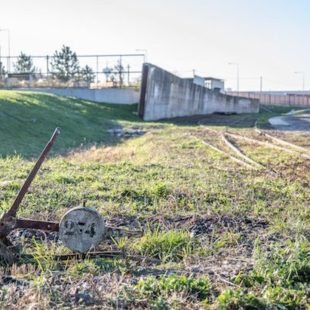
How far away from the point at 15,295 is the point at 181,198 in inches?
170

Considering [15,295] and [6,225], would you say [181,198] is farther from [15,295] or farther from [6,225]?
[15,295]

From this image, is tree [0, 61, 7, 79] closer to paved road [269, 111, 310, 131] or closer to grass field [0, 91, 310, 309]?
paved road [269, 111, 310, 131]

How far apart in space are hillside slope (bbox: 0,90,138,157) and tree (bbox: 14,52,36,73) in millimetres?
11120

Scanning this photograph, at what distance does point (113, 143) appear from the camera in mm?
22000

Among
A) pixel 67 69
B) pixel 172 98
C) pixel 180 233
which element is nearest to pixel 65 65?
pixel 67 69

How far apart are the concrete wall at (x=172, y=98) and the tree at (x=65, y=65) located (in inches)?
380

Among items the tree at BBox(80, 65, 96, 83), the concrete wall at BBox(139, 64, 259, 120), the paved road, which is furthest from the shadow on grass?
Answer: the tree at BBox(80, 65, 96, 83)

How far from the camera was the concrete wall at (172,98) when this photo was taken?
3422cm

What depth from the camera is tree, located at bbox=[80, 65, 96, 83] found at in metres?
43.9

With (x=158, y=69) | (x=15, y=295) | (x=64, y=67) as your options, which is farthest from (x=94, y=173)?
(x=64, y=67)

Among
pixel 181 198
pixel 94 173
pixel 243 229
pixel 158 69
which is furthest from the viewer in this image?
pixel 158 69

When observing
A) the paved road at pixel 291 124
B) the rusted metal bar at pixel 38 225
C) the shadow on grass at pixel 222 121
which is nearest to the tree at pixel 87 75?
the shadow on grass at pixel 222 121

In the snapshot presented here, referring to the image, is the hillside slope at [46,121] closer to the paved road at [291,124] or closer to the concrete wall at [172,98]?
the concrete wall at [172,98]

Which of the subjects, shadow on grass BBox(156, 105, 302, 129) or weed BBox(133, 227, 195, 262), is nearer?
weed BBox(133, 227, 195, 262)
